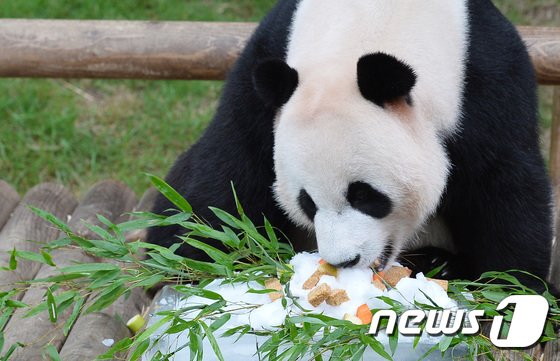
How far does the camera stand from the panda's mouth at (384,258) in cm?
279

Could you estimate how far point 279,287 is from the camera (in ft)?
8.57

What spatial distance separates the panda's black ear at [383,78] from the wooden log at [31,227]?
153cm

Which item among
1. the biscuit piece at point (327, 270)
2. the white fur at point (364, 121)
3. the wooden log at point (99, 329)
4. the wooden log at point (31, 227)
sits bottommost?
the wooden log at point (31, 227)

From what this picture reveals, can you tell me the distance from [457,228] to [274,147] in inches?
31.0

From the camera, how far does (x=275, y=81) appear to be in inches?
105

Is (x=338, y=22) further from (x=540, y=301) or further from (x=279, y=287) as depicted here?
(x=540, y=301)

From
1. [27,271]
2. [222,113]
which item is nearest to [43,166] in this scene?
[27,271]

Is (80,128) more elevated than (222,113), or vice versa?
(222,113)

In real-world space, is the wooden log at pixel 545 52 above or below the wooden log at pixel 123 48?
above

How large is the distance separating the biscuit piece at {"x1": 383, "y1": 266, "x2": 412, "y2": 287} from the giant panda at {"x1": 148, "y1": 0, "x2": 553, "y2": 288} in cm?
5

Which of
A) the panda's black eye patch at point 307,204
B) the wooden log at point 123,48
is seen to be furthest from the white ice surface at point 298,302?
the wooden log at point 123,48

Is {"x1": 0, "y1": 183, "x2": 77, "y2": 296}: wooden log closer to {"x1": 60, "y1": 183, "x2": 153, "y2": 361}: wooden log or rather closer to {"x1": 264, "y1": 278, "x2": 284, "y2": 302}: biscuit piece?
{"x1": 60, "y1": 183, "x2": 153, "y2": 361}: wooden log

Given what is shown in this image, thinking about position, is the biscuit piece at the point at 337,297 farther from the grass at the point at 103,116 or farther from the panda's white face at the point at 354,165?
the grass at the point at 103,116

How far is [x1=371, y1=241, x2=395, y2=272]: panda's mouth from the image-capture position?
2.79 metres
